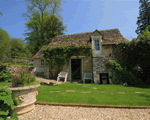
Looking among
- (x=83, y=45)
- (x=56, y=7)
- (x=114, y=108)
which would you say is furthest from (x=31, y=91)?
(x=56, y=7)

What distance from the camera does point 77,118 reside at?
285 centimetres

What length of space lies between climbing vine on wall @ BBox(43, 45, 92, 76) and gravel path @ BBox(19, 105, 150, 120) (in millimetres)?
7132

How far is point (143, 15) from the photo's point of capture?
834 inches

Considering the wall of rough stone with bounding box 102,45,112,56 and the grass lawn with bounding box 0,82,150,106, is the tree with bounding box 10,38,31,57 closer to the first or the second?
the wall of rough stone with bounding box 102,45,112,56

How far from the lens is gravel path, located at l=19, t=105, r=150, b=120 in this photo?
2883 mm

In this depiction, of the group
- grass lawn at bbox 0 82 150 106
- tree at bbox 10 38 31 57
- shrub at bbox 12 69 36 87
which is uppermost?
tree at bbox 10 38 31 57

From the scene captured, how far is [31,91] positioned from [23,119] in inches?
34.5

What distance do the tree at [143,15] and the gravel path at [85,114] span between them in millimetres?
24305

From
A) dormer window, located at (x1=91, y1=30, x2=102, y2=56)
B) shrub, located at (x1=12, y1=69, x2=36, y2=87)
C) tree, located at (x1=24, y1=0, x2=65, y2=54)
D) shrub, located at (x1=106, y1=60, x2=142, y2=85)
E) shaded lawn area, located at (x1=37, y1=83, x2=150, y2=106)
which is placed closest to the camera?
shrub, located at (x1=12, y1=69, x2=36, y2=87)

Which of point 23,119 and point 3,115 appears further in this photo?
point 23,119

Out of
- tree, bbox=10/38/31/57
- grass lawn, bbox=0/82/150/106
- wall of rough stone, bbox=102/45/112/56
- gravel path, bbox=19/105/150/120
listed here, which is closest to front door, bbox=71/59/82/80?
wall of rough stone, bbox=102/45/112/56

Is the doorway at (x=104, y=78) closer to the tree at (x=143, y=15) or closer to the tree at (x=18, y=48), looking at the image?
the tree at (x=143, y=15)

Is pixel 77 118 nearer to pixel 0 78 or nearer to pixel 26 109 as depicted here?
pixel 26 109

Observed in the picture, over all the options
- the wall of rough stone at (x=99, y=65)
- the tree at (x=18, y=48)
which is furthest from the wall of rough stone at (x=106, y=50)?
the tree at (x=18, y=48)
